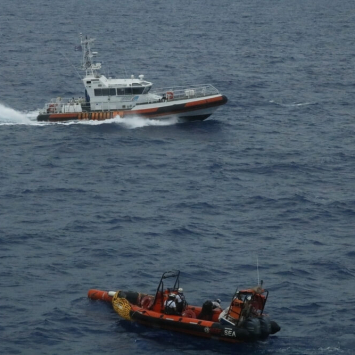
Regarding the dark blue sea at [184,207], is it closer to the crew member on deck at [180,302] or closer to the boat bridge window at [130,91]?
the crew member on deck at [180,302]

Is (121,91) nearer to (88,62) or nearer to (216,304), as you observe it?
(88,62)

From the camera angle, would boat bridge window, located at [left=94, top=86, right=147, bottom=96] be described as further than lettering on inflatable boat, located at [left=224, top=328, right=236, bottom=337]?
Yes

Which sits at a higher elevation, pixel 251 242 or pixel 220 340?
pixel 251 242

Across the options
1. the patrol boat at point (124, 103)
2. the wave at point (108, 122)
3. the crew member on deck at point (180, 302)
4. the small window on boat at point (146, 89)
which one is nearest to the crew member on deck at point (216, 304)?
the crew member on deck at point (180, 302)

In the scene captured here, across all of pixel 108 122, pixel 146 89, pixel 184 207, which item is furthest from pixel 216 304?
pixel 146 89

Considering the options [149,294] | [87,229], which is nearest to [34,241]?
[87,229]

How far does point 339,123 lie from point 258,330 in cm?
4397

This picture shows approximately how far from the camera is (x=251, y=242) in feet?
182

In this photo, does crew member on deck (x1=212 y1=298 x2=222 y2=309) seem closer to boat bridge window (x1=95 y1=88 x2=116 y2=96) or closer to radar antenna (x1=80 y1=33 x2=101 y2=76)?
boat bridge window (x1=95 y1=88 x2=116 y2=96)

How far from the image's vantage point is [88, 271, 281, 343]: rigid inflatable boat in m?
43.3

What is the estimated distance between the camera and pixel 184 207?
61.7 meters

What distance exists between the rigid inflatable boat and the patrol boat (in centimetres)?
3628

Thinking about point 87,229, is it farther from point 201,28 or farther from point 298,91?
point 201,28

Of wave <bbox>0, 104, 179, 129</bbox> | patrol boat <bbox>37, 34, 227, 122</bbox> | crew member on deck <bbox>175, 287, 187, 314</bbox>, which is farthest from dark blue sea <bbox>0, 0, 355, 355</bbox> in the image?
crew member on deck <bbox>175, 287, 187, 314</bbox>
